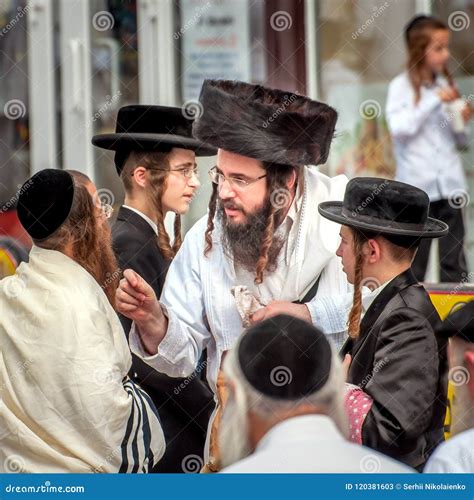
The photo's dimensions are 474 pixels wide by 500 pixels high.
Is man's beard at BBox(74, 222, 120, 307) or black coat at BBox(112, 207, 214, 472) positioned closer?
man's beard at BBox(74, 222, 120, 307)

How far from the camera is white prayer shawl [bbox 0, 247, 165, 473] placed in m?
3.78

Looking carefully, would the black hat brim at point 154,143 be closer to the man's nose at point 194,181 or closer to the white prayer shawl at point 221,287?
the man's nose at point 194,181

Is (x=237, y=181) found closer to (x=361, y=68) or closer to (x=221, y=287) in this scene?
(x=221, y=287)

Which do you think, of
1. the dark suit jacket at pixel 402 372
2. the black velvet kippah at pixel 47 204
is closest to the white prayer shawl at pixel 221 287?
the dark suit jacket at pixel 402 372

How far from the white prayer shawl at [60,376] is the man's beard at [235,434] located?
941 millimetres

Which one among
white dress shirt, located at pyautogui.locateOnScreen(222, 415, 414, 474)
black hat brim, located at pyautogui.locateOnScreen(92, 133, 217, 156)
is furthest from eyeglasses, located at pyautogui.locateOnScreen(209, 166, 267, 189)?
white dress shirt, located at pyautogui.locateOnScreen(222, 415, 414, 474)

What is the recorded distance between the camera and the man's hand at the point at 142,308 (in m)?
3.92

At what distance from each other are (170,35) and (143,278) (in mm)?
1458

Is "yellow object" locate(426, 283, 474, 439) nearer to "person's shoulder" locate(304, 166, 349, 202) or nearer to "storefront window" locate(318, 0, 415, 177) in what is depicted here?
"person's shoulder" locate(304, 166, 349, 202)

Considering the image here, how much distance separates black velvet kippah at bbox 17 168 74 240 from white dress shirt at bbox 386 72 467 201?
154cm

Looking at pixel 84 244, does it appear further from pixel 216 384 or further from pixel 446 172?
pixel 446 172

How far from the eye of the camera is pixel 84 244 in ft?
12.8

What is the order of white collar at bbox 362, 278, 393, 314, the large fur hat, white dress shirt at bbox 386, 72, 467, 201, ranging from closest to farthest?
white collar at bbox 362, 278, 393, 314, the large fur hat, white dress shirt at bbox 386, 72, 467, 201
